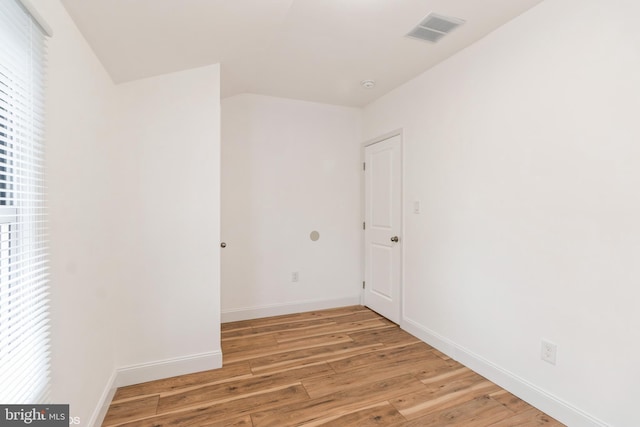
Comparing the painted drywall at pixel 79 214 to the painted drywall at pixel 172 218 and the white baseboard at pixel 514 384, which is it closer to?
the painted drywall at pixel 172 218

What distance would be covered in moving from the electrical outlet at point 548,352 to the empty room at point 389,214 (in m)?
0.01

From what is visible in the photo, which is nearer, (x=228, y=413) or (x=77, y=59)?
(x=77, y=59)

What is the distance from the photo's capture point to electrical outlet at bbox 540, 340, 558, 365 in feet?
6.12

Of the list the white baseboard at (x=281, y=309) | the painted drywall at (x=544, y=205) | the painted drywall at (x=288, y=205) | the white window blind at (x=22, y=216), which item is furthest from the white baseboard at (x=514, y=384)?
the white window blind at (x=22, y=216)

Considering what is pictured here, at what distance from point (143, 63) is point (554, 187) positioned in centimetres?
275

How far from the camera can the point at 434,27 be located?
2.17 m

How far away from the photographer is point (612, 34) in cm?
160

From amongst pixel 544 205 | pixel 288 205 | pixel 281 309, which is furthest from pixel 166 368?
pixel 544 205

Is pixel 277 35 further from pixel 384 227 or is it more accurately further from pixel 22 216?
pixel 384 227

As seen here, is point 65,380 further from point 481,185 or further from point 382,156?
point 382,156

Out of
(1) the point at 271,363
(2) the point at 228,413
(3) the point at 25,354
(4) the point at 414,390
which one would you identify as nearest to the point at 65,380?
(3) the point at 25,354

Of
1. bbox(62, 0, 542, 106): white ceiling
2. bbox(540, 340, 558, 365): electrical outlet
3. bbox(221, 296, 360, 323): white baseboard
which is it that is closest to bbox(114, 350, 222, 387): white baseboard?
bbox(221, 296, 360, 323): white baseboard

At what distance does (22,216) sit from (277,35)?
1.92 metres

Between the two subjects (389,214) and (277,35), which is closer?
(277,35)
